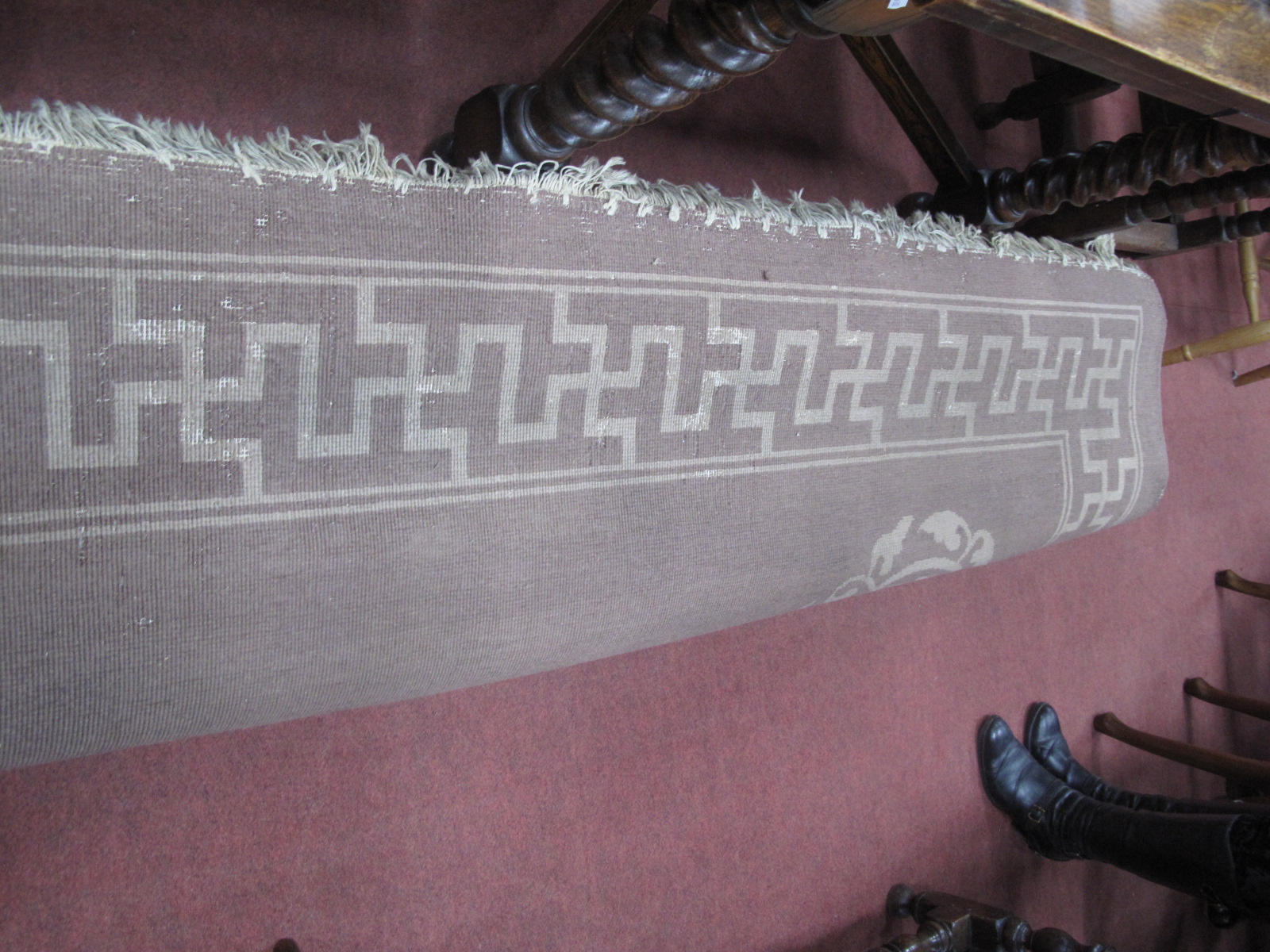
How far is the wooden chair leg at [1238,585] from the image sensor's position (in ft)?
5.65

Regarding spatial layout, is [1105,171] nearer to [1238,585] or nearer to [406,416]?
[406,416]

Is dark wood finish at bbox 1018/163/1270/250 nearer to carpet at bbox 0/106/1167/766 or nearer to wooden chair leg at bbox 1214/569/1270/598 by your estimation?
carpet at bbox 0/106/1167/766

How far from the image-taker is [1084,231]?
107 cm

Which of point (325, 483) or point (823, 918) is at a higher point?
point (325, 483)

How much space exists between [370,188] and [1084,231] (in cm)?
95

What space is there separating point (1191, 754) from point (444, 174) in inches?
61.0

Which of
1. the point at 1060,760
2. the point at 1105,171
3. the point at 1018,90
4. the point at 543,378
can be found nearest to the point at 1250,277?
the point at 1018,90

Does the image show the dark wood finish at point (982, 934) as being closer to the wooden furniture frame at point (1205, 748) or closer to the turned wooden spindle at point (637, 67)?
the wooden furniture frame at point (1205, 748)

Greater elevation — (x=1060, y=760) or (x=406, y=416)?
(x=406, y=416)

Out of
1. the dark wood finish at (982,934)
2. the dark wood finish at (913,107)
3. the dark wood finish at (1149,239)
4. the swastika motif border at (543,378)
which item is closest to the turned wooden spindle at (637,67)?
the swastika motif border at (543,378)

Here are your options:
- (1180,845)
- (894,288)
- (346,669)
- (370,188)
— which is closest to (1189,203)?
(894,288)

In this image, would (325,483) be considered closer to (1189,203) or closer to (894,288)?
(894,288)

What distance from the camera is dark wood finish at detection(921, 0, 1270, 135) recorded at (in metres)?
0.45

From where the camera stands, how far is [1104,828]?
1250mm
